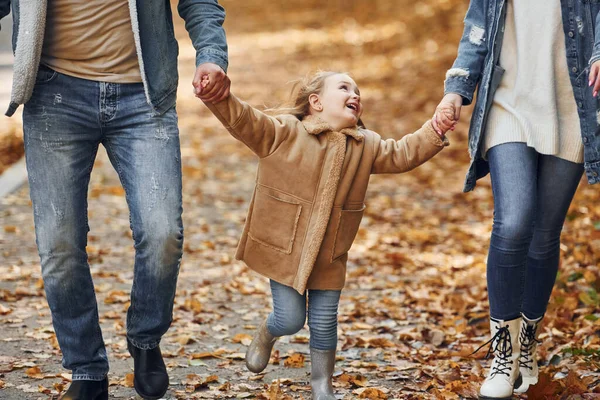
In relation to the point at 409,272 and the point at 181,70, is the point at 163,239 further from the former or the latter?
the point at 181,70

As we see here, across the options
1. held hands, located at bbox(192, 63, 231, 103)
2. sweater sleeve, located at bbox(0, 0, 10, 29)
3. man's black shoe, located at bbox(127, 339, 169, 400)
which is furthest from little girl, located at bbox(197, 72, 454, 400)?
sweater sleeve, located at bbox(0, 0, 10, 29)

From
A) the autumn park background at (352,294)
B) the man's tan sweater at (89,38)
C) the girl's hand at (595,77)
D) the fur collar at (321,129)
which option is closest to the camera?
the girl's hand at (595,77)

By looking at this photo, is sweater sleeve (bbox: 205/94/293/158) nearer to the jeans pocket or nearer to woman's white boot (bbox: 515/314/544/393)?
the jeans pocket

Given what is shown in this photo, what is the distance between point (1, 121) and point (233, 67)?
8.17 metres

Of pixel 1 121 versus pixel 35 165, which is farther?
pixel 1 121

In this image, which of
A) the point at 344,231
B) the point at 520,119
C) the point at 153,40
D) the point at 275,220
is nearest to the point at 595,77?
the point at 520,119

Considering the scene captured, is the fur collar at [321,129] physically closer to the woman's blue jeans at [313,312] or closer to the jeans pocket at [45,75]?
the woman's blue jeans at [313,312]

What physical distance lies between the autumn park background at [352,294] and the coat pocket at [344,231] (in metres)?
0.80

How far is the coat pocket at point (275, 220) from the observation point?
4203 mm

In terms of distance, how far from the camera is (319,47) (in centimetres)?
2450

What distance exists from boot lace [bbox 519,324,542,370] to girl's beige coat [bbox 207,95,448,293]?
98 centimetres

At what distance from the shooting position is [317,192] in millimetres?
4180

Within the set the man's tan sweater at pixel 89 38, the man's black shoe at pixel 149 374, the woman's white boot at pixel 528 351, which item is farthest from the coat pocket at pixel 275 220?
the woman's white boot at pixel 528 351

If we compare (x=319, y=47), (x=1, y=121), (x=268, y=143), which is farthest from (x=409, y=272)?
(x=319, y=47)
